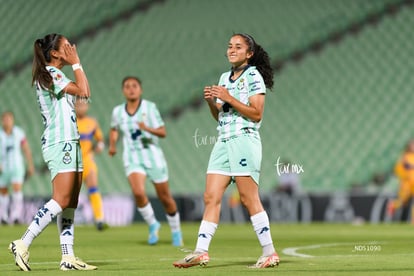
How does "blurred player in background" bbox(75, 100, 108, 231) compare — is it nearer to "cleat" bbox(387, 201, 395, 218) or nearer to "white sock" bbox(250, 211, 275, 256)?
"cleat" bbox(387, 201, 395, 218)

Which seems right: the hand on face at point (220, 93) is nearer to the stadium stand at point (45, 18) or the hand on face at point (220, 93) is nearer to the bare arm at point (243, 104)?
the bare arm at point (243, 104)

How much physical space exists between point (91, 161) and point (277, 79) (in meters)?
8.79

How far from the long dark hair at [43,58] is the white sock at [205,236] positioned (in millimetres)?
1547

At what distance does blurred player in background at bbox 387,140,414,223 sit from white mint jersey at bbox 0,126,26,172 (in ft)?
23.8

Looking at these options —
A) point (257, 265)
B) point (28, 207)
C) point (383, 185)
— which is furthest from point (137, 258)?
point (383, 185)

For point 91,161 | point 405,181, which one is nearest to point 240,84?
point 91,161

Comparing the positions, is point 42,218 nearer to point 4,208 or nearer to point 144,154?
point 144,154

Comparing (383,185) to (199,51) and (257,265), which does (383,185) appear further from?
(257,265)

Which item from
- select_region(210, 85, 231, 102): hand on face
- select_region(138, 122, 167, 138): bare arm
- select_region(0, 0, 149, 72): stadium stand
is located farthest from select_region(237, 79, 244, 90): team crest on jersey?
select_region(0, 0, 149, 72): stadium stand

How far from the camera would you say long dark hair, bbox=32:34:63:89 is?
269 inches

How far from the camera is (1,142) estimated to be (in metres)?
16.7

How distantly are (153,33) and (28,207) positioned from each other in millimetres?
6942

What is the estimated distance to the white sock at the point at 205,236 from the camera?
22.5ft

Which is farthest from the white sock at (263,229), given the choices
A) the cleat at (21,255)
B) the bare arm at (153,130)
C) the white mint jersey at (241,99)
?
the bare arm at (153,130)
